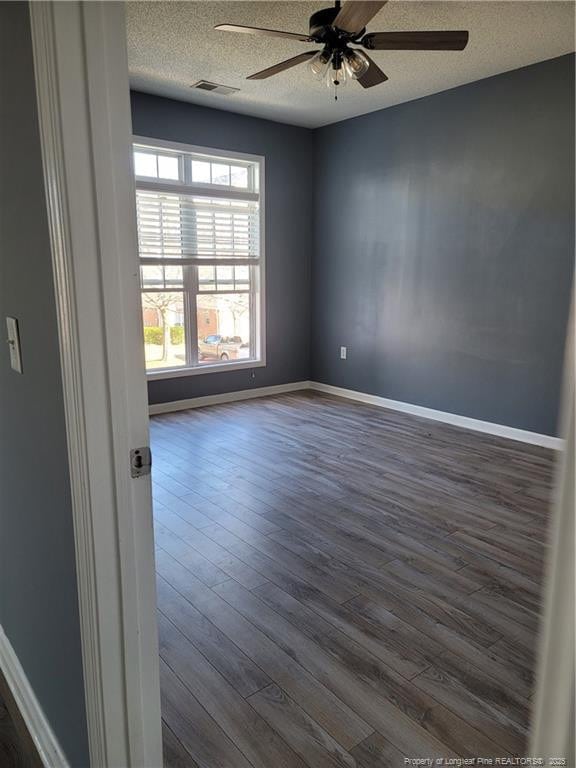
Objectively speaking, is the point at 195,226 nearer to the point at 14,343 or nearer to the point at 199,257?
the point at 199,257

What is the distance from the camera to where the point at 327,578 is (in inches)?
93.7

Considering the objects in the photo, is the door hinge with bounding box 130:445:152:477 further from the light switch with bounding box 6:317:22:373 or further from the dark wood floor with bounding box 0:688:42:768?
the dark wood floor with bounding box 0:688:42:768

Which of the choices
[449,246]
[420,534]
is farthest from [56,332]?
[449,246]

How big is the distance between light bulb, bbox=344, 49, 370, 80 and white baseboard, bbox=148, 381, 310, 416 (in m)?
3.32

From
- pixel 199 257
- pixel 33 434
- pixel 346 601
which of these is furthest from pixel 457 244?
pixel 33 434

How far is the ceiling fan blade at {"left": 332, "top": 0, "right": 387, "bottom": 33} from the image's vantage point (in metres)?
2.22

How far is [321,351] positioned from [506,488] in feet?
10.1

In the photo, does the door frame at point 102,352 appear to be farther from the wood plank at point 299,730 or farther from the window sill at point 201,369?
the window sill at point 201,369

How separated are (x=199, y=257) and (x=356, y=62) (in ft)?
8.75

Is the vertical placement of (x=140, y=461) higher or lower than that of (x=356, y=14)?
lower

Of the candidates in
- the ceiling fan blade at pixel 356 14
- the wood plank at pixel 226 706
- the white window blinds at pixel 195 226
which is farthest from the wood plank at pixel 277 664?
the white window blinds at pixel 195 226

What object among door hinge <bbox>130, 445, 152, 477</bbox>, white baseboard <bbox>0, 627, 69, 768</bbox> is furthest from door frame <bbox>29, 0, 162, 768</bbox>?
white baseboard <bbox>0, 627, 69, 768</bbox>

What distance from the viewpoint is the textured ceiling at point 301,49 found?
2.96 metres

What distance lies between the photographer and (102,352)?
979 millimetres
